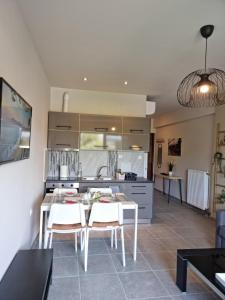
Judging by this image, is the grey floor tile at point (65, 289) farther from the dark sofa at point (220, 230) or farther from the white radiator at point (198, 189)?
the white radiator at point (198, 189)

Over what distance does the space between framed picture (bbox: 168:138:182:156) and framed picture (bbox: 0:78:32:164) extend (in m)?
5.26

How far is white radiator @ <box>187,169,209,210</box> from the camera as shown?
534cm

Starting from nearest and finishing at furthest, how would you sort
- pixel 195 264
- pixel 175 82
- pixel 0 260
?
1. pixel 0 260
2. pixel 195 264
3. pixel 175 82

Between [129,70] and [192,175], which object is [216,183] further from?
[129,70]

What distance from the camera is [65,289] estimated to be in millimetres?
2332

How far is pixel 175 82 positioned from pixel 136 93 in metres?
1.03

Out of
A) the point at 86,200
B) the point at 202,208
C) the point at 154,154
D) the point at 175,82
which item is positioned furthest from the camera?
the point at 154,154

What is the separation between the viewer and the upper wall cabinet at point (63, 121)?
179 inches

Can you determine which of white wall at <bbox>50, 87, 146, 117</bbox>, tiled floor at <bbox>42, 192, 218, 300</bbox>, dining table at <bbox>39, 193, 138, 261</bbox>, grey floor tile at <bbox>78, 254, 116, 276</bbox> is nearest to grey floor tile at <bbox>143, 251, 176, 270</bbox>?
tiled floor at <bbox>42, 192, 218, 300</bbox>

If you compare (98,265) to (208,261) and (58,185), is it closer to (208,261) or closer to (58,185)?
(208,261)

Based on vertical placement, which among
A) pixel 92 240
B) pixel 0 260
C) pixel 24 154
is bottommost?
pixel 92 240

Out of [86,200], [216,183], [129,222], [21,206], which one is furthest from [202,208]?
[21,206]

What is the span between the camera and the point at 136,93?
5.05 meters

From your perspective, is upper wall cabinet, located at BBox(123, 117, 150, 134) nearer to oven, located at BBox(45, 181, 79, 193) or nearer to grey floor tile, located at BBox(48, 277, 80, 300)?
oven, located at BBox(45, 181, 79, 193)
